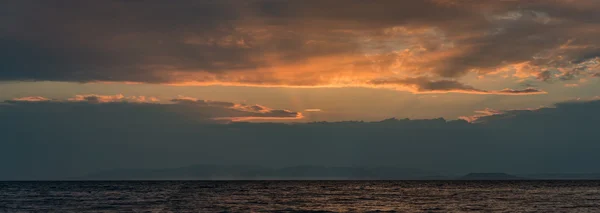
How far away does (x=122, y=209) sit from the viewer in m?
80.1

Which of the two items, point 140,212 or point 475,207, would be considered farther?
point 475,207

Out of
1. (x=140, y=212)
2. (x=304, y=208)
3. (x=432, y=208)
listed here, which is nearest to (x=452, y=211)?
(x=432, y=208)

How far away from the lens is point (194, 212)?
75188 millimetres

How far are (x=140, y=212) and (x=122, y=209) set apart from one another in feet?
21.3

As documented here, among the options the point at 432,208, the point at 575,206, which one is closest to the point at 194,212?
the point at 432,208

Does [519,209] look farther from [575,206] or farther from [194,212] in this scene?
[194,212]

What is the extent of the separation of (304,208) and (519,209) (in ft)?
93.3

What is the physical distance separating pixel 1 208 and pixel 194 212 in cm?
2970

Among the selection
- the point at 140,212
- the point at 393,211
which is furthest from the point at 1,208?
the point at 393,211

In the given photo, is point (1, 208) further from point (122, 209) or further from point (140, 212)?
point (140, 212)

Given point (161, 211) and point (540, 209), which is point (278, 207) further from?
point (540, 209)

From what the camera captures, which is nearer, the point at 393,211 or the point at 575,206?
the point at 393,211

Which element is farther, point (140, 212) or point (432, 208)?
point (432, 208)

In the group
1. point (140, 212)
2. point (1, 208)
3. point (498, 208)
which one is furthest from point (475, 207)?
point (1, 208)
